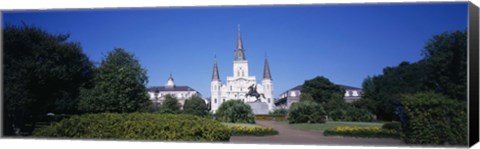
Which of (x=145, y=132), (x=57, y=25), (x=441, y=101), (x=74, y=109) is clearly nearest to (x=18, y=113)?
(x=74, y=109)

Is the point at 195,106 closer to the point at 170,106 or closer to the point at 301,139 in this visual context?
the point at 170,106

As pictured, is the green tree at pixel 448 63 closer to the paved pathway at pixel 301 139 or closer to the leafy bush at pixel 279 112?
the paved pathway at pixel 301 139

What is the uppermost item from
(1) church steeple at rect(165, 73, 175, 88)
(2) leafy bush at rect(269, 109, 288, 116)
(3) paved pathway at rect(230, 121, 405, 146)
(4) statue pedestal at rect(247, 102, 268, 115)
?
(1) church steeple at rect(165, 73, 175, 88)

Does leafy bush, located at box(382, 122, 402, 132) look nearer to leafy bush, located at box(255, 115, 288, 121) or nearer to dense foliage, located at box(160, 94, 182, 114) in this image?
leafy bush, located at box(255, 115, 288, 121)

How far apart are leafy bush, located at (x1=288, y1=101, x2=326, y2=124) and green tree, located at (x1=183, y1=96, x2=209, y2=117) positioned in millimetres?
2506

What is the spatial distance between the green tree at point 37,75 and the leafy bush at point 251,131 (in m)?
4.72

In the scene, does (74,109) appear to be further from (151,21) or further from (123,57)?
(151,21)

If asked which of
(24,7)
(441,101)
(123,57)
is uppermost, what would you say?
(24,7)

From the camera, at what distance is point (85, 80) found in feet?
59.4

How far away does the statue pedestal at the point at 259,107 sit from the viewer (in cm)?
1716

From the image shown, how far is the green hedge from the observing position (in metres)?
16.1

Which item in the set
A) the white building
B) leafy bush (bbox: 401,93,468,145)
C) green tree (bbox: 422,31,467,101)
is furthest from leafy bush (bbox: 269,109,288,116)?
green tree (bbox: 422,31,467,101)

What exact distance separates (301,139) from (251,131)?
1683mm

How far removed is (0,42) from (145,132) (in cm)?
524
